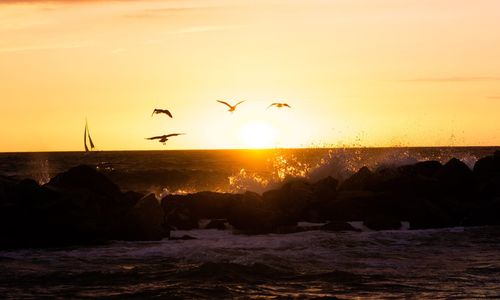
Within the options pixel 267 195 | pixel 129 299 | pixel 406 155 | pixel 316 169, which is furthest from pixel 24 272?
pixel 406 155

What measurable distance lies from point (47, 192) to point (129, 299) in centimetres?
868

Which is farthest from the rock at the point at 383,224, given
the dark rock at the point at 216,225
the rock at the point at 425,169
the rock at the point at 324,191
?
the rock at the point at 425,169

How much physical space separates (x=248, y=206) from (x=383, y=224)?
14.2ft

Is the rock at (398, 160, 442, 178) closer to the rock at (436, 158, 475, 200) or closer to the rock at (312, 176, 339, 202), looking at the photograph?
the rock at (436, 158, 475, 200)

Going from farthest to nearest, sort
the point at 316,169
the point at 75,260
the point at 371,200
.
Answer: the point at 316,169 → the point at 371,200 → the point at 75,260

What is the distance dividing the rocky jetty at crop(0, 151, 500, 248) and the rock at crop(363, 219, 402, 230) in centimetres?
3

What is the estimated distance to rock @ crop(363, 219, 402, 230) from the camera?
79.1ft

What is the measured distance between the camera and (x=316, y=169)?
40.3m

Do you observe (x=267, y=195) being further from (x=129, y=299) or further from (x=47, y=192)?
(x=129, y=299)

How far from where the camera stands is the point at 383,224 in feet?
79.4

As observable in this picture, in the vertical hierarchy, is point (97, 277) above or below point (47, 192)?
below

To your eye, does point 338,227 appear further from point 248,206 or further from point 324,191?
point 324,191

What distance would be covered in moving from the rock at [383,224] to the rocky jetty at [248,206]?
0.03m

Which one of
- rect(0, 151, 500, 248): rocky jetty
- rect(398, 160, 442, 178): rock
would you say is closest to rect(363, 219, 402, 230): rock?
rect(0, 151, 500, 248): rocky jetty
